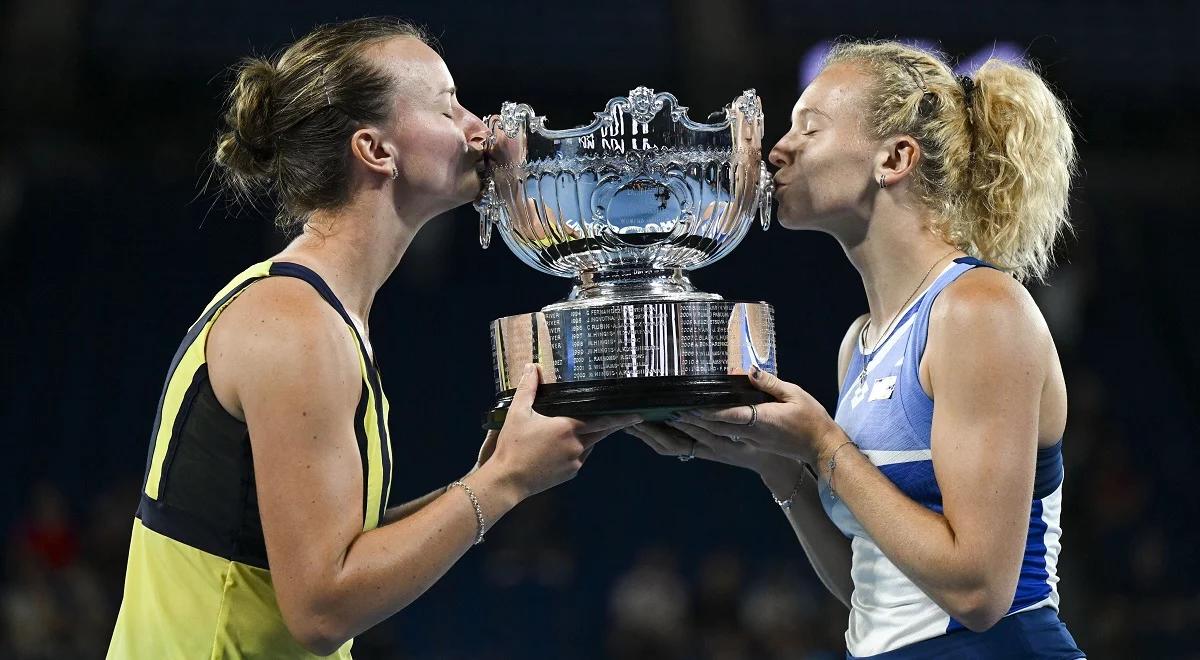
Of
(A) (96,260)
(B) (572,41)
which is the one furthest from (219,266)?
(B) (572,41)

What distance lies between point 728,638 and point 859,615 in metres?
4.56

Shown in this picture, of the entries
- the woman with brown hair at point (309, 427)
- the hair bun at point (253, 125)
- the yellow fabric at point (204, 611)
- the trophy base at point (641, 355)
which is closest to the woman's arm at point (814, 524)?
the trophy base at point (641, 355)

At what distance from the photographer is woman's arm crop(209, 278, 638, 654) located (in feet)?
5.28

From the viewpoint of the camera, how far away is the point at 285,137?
1901mm

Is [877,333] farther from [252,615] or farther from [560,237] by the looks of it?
[252,615]

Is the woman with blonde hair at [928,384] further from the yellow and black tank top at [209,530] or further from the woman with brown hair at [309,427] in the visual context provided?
the yellow and black tank top at [209,530]

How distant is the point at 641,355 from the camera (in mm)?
1830

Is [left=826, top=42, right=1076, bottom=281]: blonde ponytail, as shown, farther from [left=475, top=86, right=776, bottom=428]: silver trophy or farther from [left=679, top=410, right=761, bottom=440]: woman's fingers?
[left=679, top=410, right=761, bottom=440]: woman's fingers

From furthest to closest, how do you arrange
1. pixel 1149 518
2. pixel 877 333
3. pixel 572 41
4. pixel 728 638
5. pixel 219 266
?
1. pixel 572 41
2. pixel 219 266
3. pixel 1149 518
4. pixel 728 638
5. pixel 877 333

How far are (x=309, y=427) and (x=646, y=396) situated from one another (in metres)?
0.45

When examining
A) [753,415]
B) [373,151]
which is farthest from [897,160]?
[373,151]

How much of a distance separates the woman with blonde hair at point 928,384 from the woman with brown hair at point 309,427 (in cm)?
38

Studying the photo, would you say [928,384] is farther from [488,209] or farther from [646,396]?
[488,209]

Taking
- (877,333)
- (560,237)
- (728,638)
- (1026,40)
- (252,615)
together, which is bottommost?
(728,638)
